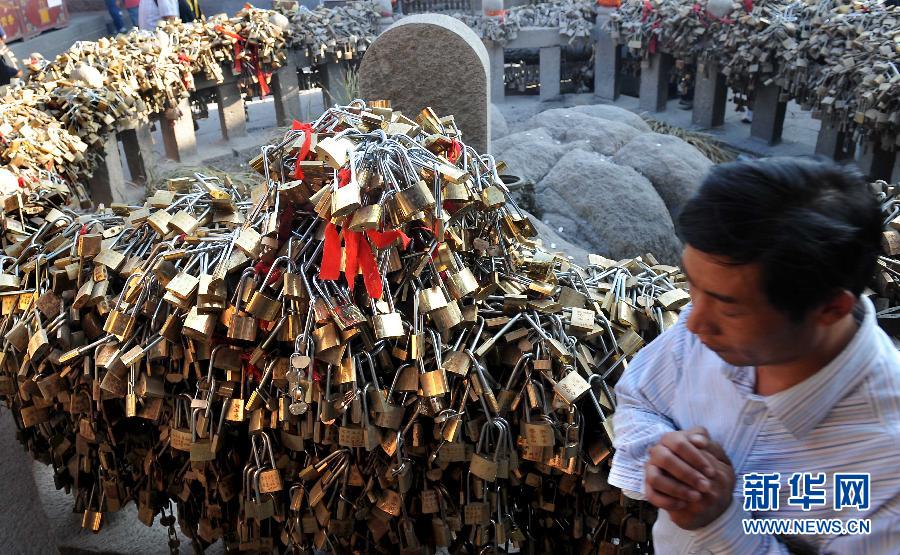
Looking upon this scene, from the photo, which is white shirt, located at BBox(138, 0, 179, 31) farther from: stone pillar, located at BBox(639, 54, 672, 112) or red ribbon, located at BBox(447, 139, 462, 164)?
red ribbon, located at BBox(447, 139, 462, 164)

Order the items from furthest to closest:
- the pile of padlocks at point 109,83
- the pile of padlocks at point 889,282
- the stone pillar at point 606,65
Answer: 1. the stone pillar at point 606,65
2. the pile of padlocks at point 109,83
3. the pile of padlocks at point 889,282

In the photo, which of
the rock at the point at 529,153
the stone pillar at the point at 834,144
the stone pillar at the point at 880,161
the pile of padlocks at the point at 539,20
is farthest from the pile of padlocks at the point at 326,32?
the stone pillar at the point at 880,161

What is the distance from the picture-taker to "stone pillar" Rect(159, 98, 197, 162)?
809 cm

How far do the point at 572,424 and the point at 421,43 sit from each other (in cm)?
333

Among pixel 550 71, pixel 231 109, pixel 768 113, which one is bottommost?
pixel 768 113

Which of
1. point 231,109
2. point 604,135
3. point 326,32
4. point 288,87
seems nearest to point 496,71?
point 326,32

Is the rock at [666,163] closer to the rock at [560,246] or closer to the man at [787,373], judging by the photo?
the rock at [560,246]

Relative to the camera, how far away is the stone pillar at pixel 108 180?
5738mm

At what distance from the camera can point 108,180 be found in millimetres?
5840

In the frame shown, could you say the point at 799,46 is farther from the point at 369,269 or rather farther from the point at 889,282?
the point at 369,269

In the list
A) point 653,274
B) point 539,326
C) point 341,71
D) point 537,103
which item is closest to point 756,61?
point 537,103

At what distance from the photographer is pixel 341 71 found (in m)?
9.33

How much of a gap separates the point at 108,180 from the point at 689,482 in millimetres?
5797

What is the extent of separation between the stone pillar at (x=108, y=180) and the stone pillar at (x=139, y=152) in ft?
3.19
